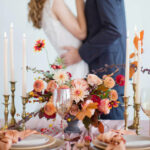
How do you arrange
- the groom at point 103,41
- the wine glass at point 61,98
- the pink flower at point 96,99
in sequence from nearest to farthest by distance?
the wine glass at point 61,98
the pink flower at point 96,99
the groom at point 103,41

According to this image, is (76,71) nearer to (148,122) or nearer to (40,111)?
(148,122)

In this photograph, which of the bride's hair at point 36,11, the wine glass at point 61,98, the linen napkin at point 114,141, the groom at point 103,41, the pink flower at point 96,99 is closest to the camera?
the linen napkin at point 114,141

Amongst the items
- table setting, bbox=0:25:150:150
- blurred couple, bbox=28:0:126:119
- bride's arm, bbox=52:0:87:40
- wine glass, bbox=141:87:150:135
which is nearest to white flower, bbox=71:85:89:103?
table setting, bbox=0:25:150:150

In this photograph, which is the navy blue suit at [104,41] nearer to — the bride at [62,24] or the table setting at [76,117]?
the bride at [62,24]

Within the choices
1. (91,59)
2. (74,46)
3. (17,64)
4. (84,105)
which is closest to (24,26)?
(17,64)

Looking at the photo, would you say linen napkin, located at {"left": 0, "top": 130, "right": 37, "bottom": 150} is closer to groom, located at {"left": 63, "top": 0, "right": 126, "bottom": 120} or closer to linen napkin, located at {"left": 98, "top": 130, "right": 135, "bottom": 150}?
linen napkin, located at {"left": 98, "top": 130, "right": 135, "bottom": 150}

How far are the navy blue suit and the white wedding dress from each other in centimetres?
6

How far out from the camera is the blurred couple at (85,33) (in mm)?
2066

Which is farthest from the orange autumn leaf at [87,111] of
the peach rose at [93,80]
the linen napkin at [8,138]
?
the linen napkin at [8,138]

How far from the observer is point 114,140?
0.70 meters

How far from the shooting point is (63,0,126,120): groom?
2045 millimetres

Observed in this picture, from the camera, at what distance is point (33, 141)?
0.76 metres

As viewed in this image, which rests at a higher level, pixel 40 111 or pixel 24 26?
pixel 24 26

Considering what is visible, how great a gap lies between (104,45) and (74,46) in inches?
8.5
